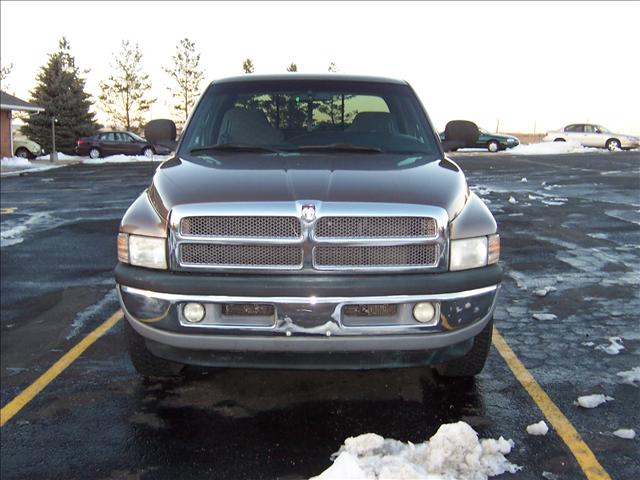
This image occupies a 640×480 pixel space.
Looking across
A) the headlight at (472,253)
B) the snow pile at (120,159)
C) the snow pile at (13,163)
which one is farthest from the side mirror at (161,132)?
the snow pile at (120,159)

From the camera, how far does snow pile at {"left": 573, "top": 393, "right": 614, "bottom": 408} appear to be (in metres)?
3.70

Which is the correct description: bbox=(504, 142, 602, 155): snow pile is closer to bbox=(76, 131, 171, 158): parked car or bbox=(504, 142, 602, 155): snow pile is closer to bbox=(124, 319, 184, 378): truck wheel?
bbox=(76, 131, 171, 158): parked car

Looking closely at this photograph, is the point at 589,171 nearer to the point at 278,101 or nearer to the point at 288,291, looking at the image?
the point at 278,101

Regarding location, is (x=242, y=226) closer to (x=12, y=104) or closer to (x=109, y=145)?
(x=12, y=104)

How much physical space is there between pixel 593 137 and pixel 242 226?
4211 centimetres

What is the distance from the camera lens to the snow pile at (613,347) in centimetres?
455

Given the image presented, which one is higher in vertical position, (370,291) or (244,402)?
(370,291)

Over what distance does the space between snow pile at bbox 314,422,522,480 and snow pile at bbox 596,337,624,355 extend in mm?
1850

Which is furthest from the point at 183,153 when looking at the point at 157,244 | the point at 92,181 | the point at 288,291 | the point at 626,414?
the point at 92,181

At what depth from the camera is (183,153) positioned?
14.5 feet

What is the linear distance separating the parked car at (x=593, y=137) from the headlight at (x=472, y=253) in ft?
133

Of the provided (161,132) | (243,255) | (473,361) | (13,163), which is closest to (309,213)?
(243,255)

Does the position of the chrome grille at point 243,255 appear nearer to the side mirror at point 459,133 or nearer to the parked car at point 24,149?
the side mirror at point 459,133

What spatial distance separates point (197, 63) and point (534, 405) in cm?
5979
